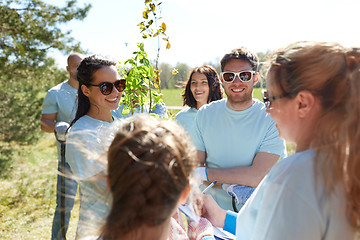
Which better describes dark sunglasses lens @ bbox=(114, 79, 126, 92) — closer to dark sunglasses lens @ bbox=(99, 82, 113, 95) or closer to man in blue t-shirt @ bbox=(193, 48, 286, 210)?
dark sunglasses lens @ bbox=(99, 82, 113, 95)

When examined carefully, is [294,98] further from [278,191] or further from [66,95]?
[66,95]

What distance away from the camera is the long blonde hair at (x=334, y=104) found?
0.96m

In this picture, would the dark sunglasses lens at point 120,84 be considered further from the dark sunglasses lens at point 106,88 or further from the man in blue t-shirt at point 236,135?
the man in blue t-shirt at point 236,135

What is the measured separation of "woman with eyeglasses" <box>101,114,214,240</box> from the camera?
3.02 ft

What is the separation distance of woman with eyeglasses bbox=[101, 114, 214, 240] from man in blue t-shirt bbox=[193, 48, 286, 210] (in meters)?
1.30

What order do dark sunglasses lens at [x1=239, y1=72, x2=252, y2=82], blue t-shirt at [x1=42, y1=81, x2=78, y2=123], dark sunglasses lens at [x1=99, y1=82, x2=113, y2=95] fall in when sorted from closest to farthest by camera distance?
dark sunglasses lens at [x1=99, y1=82, x2=113, y2=95] < dark sunglasses lens at [x1=239, y1=72, x2=252, y2=82] < blue t-shirt at [x1=42, y1=81, x2=78, y2=123]

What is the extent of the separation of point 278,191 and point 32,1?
751 centimetres

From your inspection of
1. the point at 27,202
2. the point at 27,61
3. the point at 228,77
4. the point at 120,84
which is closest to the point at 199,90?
the point at 228,77

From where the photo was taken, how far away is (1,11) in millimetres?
6289

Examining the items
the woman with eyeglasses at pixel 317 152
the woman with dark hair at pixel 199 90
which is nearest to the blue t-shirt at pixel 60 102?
the woman with dark hair at pixel 199 90

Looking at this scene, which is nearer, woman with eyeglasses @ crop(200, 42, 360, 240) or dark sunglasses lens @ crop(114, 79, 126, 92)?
woman with eyeglasses @ crop(200, 42, 360, 240)

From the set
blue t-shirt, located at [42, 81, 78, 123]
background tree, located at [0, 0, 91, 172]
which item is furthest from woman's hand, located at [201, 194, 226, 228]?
background tree, located at [0, 0, 91, 172]

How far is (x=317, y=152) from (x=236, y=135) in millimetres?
1387

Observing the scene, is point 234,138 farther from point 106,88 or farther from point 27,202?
point 27,202
